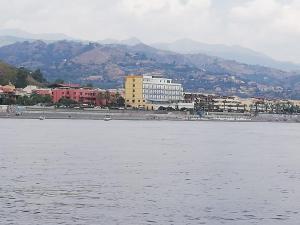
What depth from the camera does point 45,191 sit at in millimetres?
24875

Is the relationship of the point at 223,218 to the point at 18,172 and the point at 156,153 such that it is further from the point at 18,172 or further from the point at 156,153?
the point at 156,153

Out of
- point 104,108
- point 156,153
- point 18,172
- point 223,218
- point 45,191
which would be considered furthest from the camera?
point 104,108

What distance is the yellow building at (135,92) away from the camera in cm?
14462

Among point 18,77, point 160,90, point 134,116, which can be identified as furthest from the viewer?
point 160,90

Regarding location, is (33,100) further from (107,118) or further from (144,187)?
(144,187)

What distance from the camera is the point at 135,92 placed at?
145750mm

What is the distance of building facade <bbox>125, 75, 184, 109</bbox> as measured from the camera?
145125mm

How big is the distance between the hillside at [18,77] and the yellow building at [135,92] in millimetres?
21343

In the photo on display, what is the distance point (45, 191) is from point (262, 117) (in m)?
130

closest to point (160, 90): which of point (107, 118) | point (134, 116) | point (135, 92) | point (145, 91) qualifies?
point (145, 91)

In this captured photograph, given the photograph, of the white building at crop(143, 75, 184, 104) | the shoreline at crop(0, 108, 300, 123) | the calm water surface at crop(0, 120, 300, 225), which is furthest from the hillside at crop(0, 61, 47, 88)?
the calm water surface at crop(0, 120, 300, 225)

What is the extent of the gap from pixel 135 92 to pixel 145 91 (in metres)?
2.06

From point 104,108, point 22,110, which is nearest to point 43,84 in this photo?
point 104,108

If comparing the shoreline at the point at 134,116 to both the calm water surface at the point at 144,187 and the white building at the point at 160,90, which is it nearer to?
the white building at the point at 160,90
